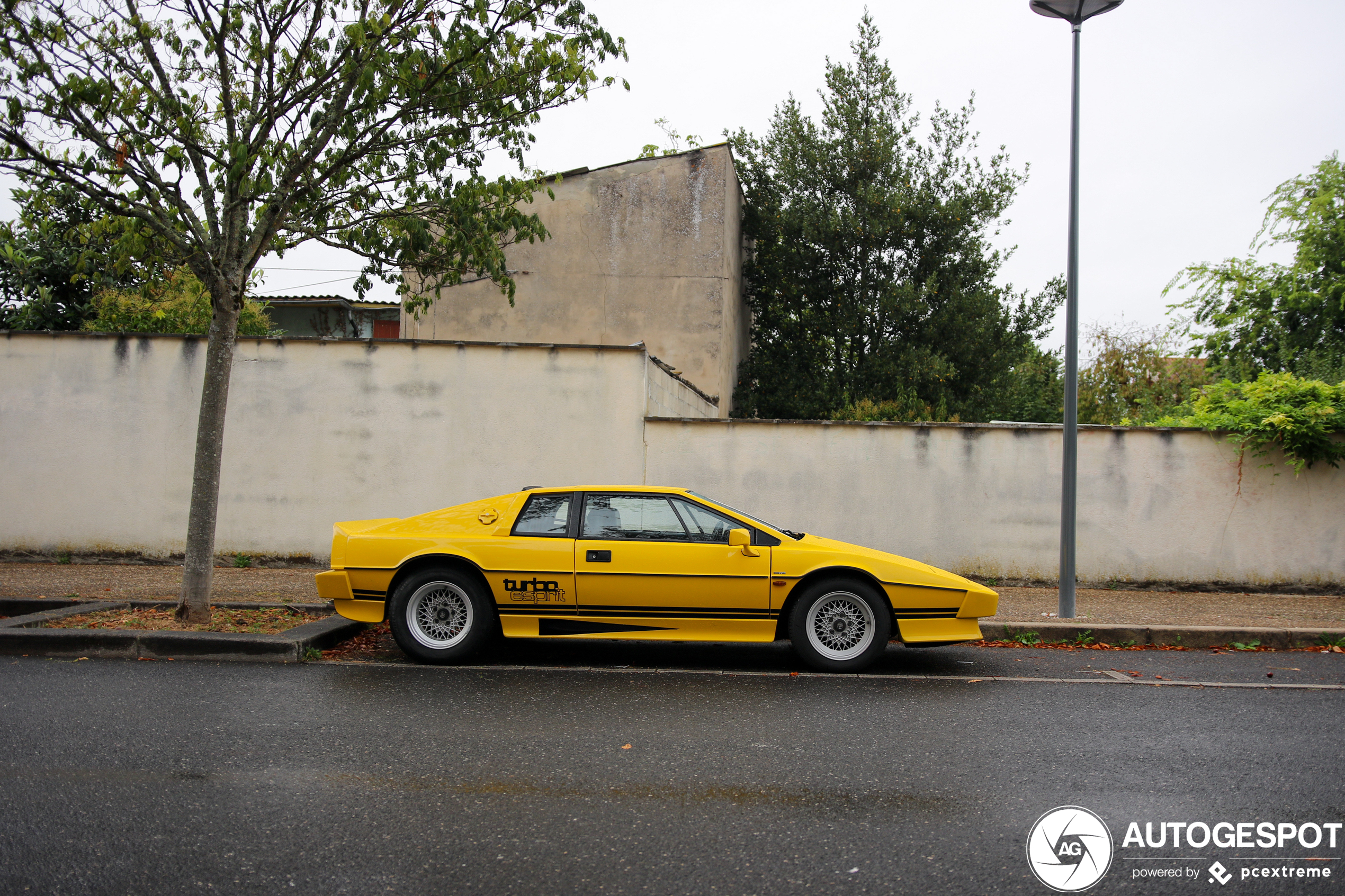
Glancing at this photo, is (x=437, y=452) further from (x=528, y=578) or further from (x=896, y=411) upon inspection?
(x=896, y=411)

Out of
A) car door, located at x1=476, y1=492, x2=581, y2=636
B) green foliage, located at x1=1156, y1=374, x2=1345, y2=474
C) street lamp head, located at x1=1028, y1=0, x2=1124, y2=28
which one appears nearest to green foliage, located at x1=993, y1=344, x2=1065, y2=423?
green foliage, located at x1=1156, y1=374, x2=1345, y2=474

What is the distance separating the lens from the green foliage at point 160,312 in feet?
53.2

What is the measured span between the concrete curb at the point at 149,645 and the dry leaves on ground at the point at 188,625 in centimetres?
27

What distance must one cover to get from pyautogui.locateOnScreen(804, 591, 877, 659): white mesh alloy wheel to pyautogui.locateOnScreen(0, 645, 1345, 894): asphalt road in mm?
251

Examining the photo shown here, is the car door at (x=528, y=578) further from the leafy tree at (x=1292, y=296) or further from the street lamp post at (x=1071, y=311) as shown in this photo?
the leafy tree at (x=1292, y=296)

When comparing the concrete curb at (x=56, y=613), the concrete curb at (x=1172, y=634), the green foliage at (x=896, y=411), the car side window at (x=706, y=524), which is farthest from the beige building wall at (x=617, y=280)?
the car side window at (x=706, y=524)

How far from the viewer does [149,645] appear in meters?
6.63

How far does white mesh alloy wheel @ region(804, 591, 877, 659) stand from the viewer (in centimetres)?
645

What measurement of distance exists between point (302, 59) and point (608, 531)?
4.88 meters

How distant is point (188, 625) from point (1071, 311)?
846cm

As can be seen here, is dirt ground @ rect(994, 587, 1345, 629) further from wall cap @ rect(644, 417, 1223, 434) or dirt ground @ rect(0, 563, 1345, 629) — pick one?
wall cap @ rect(644, 417, 1223, 434)

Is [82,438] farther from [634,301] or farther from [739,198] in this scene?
[739,198]

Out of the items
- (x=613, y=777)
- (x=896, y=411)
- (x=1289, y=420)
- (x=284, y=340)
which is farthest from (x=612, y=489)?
(x=896, y=411)

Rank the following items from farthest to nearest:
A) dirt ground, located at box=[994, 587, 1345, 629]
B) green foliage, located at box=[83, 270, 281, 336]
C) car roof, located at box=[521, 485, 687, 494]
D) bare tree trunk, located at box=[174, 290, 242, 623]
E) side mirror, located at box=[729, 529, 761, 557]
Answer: green foliage, located at box=[83, 270, 281, 336], dirt ground, located at box=[994, 587, 1345, 629], bare tree trunk, located at box=[174, 290, 242, 623], car roof, located at box=[521, 485, 687, 494], side mirror, located at box=[729, 529, 761, 557]
